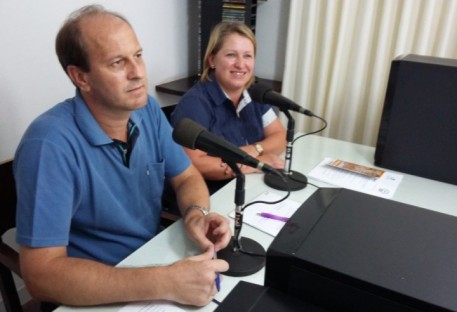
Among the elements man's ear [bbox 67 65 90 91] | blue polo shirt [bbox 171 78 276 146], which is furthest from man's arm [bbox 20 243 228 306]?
blue polo shirt [bbox 171 78 276 146]

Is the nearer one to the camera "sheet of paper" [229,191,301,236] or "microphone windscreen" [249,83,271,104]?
"sheet of paper" [229,191,301,236]

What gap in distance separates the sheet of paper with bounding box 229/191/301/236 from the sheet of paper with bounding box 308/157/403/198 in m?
0.26

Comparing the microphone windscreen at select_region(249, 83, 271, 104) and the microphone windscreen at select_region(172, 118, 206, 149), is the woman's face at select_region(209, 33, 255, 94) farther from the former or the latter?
the microphone windscreen at select_region(172, 118, 206, 149)

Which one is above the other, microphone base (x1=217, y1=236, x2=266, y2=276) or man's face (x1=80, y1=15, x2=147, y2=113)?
man's face (x1=80, y1=15, x2=147, y2=113)

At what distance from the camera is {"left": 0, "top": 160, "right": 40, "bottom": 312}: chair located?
1.09 m

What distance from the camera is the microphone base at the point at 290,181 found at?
4.52ft

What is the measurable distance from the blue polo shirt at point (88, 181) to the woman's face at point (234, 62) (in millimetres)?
502

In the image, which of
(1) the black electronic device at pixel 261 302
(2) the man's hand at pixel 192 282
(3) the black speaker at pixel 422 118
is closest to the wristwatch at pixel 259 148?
(3) the black speaker at pixel 422 118

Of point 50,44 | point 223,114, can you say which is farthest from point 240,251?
point 50,44

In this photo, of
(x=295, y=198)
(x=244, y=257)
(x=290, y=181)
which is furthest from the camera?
(x=290, y=181)

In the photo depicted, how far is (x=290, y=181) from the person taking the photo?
1.42 m

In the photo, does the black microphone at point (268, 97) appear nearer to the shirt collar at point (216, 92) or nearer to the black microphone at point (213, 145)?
the shirt collar at point (216, 92)

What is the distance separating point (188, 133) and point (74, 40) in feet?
1.39

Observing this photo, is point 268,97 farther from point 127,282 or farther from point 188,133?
point 127,282
